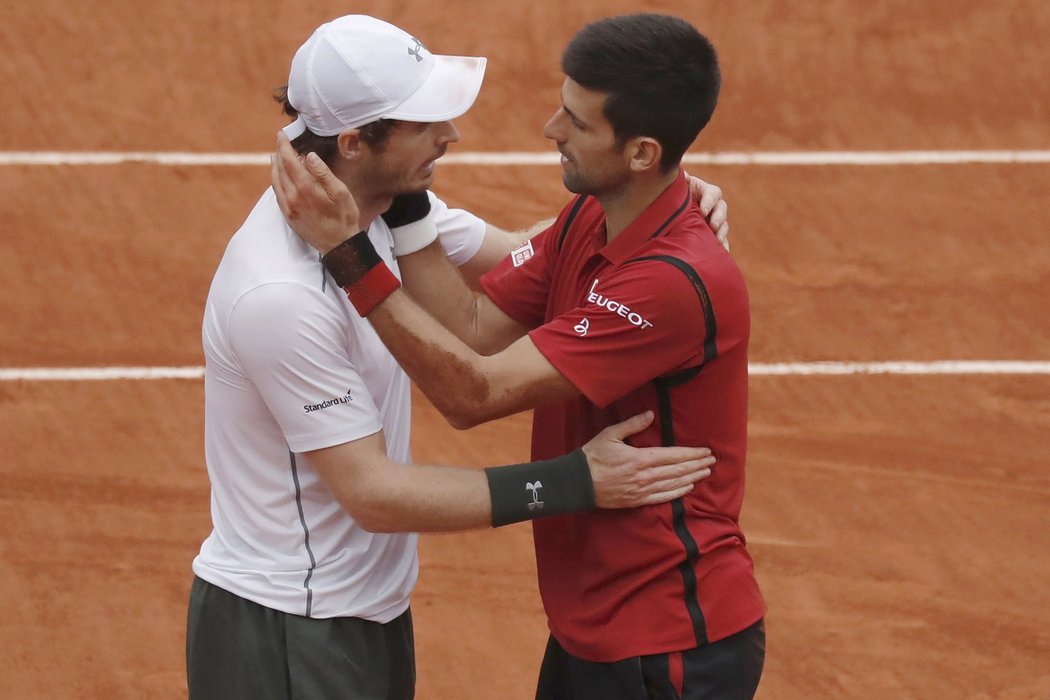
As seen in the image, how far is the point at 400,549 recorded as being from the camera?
3.98 metres

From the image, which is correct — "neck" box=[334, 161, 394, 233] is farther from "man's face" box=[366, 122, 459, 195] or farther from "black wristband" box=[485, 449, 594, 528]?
"black wristband" box=[485, 449, 594, 528]

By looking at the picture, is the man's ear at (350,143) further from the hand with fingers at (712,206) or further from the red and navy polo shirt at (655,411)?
the hand with fingers at (712,206)

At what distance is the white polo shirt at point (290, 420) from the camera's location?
3457mm

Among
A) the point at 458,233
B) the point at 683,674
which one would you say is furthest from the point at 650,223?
the point at 683,674

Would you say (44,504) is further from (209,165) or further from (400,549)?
(400,549)

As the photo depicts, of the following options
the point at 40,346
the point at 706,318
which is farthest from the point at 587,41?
the point at 40,346

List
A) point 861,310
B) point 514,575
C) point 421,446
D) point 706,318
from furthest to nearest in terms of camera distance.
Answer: point 861,310 < point 421,446 < point 514,575 < point 706,318

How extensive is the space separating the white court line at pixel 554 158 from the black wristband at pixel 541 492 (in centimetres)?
444

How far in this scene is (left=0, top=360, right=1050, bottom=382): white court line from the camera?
7.15 m

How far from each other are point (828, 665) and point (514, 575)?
57.5 inches

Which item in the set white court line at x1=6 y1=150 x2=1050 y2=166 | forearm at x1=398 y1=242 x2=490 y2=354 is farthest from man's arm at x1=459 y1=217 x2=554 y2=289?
white court line at x1=6 y1=150 x2=1050 y2=166

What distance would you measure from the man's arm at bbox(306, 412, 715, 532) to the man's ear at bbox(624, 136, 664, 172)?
0.68m

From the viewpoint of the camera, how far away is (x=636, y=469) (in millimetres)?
3619

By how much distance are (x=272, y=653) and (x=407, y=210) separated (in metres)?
1.31
